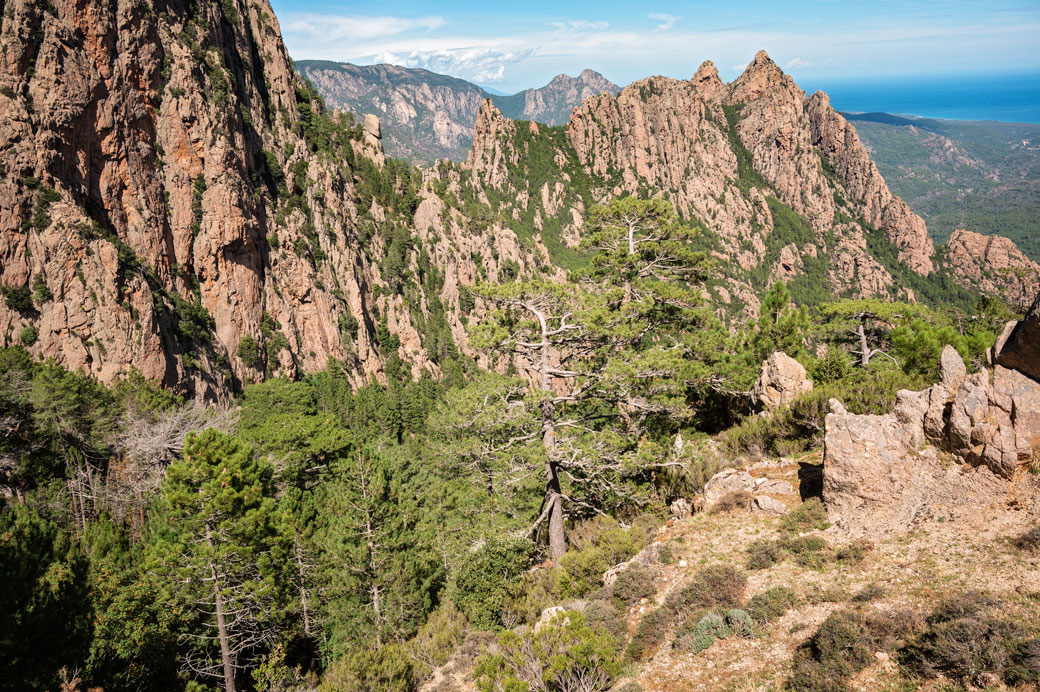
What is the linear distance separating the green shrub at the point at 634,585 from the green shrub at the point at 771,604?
2377mm

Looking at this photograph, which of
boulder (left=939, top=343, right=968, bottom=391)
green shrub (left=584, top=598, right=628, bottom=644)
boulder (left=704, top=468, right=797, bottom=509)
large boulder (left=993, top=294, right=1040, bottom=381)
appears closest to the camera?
large boulder (left=993, top=294, right=1040, bottom=381)

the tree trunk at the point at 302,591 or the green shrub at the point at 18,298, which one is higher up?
the green shrub at the point at 18,298

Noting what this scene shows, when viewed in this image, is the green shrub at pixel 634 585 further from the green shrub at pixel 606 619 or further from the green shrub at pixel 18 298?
the green shrub at pixel 18 298

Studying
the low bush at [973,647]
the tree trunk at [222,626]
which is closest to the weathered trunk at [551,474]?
the low bush at [973,647]

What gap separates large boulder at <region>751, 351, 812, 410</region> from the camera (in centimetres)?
1914

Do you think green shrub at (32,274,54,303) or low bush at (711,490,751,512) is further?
green shrub at (32,274,54,303)

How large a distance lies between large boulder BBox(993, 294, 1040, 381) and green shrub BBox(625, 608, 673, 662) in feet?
26.5

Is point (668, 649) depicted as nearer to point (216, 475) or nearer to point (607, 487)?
point (607, 487)

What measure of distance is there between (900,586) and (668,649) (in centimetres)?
415

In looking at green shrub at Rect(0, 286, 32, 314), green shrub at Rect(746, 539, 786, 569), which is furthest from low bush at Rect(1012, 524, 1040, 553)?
green shrub at Rect(0, 286, 32, 314)

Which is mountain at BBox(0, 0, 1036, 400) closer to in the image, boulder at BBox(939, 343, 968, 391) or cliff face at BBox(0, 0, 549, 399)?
cliff face at BBox(0, 0, 549, 399)

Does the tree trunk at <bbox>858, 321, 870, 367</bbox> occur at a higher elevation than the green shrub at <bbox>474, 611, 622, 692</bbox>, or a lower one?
higher

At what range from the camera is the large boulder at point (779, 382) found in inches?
754

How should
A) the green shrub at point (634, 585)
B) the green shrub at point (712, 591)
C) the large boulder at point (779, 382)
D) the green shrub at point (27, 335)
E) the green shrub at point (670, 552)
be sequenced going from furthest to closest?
the green shrub at point (27, 335) < the large boulder at point (779, 382) < the green shrub at point (670, 552) < the green shrub at point (634, 585) < the green shrub at point (712, 591)
